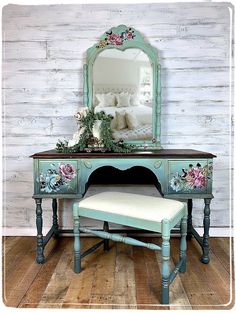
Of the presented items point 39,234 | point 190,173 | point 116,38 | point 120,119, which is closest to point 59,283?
point 39,234

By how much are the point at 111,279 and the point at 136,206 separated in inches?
20.7

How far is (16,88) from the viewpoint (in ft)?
8.17

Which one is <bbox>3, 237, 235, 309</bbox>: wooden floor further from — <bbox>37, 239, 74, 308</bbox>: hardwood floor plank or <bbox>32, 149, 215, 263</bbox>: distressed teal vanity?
<bbox>32, 149, 215, 263</bbox>: distressed teal vanity

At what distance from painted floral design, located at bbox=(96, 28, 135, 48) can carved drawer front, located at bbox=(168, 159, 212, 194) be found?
3.49 ft

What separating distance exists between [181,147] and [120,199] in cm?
85

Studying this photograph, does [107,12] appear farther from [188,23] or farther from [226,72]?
[226,72]

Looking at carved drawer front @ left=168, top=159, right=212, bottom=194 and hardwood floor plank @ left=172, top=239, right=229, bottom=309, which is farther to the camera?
carved drawer front @ left=168, top=159, right=212, bottom=194

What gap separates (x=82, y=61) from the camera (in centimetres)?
246

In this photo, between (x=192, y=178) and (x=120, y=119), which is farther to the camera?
(x=120, y=119)

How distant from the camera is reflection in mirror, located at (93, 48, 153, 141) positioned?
234 cm

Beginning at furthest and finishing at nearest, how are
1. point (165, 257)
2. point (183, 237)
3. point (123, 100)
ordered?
point (123, 100) < point (183, 237) < point (165, 257)

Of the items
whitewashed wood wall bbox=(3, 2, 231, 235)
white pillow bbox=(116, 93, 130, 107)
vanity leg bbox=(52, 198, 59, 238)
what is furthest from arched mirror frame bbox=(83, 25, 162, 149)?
vanity leg bbox=(52, 198, 59, 238)

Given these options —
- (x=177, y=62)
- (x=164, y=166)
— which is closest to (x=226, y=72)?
(x=177, y=62)

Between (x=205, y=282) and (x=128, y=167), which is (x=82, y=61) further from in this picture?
(x=205, y=282)
